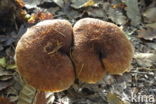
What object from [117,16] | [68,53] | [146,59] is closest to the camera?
[68,53]

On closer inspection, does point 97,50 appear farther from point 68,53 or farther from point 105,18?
point 105,18

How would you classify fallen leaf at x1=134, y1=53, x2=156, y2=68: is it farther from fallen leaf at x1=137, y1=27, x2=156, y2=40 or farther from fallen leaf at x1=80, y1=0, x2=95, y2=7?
fallen leaf at x1=80, y1=0, x2=95, y2=7

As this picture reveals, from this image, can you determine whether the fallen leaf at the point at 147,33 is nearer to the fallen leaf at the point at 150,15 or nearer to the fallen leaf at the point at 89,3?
the fallen leaf at the point at 150,15

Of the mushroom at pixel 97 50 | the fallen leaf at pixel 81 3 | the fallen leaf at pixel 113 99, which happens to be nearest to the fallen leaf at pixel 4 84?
the mushroom at pixel 97 50

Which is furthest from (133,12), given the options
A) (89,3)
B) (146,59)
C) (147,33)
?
(146,59)

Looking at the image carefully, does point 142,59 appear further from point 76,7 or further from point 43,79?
point 43,79

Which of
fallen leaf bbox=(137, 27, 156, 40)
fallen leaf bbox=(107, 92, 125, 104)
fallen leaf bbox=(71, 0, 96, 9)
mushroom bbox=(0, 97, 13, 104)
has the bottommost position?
fallen leaf bbox=(107, 92, 125, 104)

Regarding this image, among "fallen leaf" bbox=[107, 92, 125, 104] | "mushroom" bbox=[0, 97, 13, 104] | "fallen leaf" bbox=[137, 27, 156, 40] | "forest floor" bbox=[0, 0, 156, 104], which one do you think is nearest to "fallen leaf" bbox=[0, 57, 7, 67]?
"forest floor" bbox=[0, 0, 156, 104]

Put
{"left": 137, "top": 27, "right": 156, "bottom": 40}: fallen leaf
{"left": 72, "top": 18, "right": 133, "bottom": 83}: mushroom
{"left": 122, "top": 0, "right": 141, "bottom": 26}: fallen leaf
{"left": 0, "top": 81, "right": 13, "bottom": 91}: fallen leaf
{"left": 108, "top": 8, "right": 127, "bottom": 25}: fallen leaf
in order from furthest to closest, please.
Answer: {"left": 122, "top": 0, "right": 141, "bottom": 26}: fallen leaf, {"left": 108, "top": 8, "right": 127, "bottom": 25}: fallen leaf, {"left": 137, "top": 27, "right": 156, "bottom": 40}: fallen leaf, {"left": 0, "top": 81, "right": 13, "bottom": 91}: fallen leaf, {"left": 72, "top": 18, "right": 133, "bottom": 83}: mushroom
